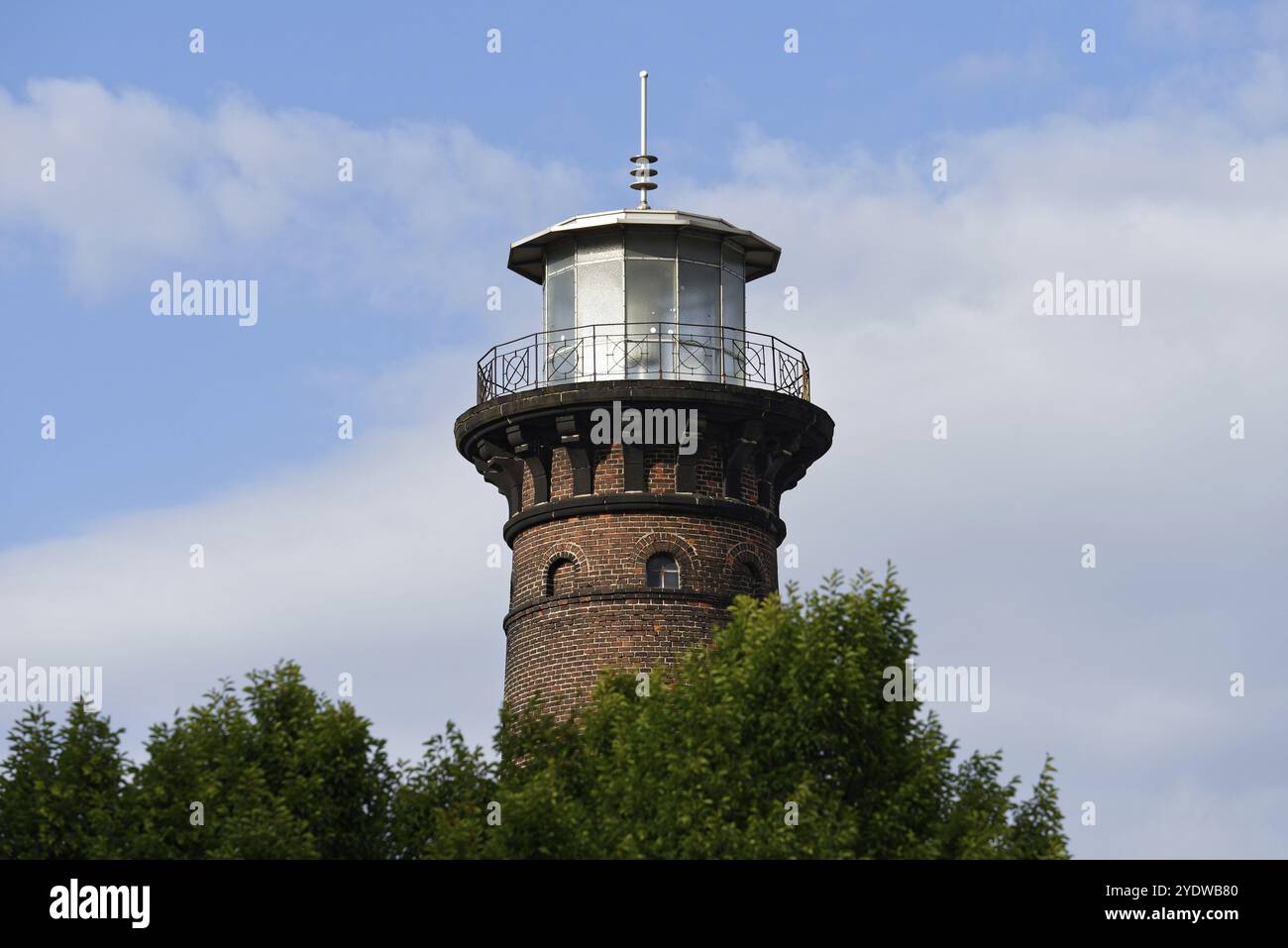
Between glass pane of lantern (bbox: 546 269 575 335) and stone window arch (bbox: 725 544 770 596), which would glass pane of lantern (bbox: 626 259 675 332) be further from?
stone window arch (bbox: 725 544 770 596)

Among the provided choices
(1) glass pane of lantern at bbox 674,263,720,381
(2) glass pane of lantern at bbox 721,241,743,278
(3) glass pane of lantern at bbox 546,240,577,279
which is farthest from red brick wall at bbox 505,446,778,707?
(2) glass pane of lantern at bbox 721,241,743,278

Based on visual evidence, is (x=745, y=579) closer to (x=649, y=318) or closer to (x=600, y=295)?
(x=649, y=318)

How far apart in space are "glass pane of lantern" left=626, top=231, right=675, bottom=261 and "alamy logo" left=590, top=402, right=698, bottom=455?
3.60 meters

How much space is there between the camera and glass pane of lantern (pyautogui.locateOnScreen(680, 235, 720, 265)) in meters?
51.4

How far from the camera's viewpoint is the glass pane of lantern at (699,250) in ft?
169

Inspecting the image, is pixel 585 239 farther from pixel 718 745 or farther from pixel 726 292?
pixel 718 745

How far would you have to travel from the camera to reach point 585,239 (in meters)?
51.5

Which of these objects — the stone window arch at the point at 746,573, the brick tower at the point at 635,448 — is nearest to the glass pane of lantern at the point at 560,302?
the brick tower at the point at 635,448

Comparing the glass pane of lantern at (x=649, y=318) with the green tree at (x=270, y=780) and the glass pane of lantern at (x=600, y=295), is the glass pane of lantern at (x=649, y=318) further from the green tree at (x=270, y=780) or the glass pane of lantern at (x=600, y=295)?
the green tree at (x=270, y=780)
